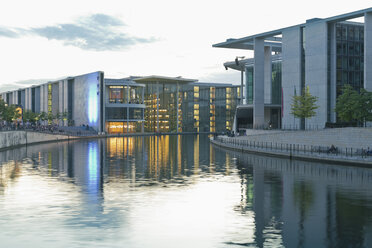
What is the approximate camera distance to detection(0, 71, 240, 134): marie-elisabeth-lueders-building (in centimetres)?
13275

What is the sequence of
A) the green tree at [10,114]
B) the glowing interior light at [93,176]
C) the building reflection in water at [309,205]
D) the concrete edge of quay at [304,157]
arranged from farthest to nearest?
the green tree at [10,114], the concrete edge of quay at [304,157], the glowing interior light at [93,176], the building reflection in water at [309,205]

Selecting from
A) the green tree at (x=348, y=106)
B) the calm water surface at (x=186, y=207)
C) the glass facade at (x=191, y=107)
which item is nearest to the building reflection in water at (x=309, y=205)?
the calm water surface at (x=186, y=207)

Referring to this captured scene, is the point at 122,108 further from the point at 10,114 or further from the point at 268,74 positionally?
the point at 268,74

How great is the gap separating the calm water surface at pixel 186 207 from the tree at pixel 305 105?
2734 cm

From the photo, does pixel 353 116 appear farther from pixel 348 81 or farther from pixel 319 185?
pixel 319 185

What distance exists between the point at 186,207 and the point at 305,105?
46635mm

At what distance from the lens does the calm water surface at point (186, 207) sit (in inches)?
618

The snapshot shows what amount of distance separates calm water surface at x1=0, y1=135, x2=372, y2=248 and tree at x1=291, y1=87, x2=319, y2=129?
89.7 feet

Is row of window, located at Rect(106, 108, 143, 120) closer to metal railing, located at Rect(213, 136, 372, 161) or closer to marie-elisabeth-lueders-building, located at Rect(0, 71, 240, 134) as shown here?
marie-elisabeth-lueders-building, located at Rect(0, 71, 240, 134)

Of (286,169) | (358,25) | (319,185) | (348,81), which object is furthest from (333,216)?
(358,25)

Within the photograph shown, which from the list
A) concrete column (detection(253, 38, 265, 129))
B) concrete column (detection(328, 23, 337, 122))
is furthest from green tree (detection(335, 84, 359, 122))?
concrete column (detection(253, 38, 265, 129))

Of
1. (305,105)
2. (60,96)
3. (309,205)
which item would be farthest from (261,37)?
(60,96)

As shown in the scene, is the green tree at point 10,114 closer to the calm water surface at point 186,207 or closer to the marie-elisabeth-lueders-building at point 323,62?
the marie-elisabeth-lueders-building at point 323,62

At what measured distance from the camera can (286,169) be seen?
38.3 meters
